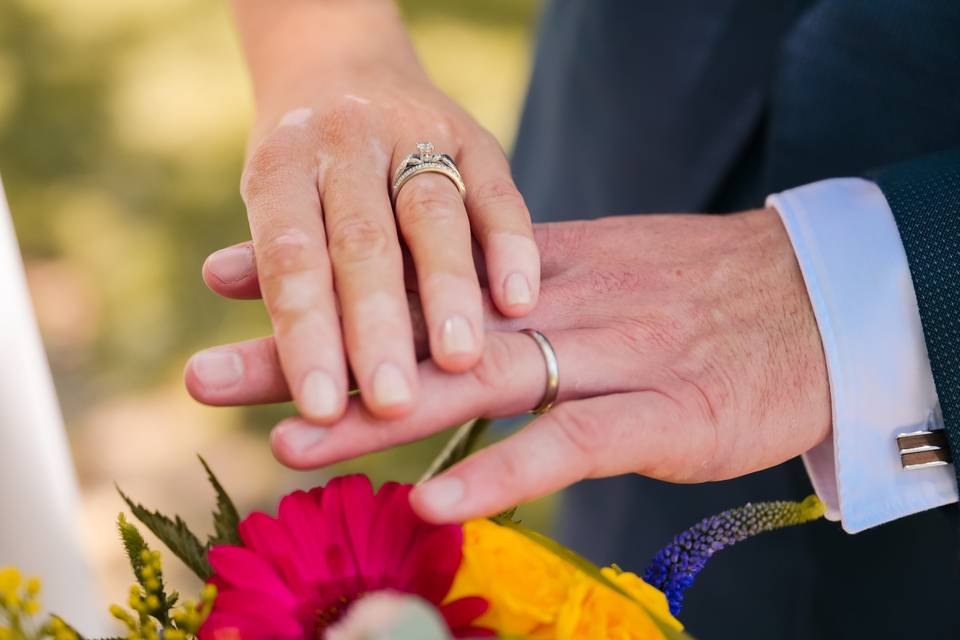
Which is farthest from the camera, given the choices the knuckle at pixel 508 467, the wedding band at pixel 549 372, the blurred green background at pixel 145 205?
the blurred green background at pixel 145 205

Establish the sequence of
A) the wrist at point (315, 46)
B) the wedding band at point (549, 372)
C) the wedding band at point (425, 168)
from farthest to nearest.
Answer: the wrist at point (315, 46), the wedding band at point (425, 168), the wedding band at point (549, 372)

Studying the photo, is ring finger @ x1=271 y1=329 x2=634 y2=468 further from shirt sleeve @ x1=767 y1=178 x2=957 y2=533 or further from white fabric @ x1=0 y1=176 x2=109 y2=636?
white fabric @ x1=0 y1=176 x2=109 y2=636

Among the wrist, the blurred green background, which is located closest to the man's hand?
the wrist

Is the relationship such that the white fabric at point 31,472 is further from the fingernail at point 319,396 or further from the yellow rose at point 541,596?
the yellow rose at point 541,596

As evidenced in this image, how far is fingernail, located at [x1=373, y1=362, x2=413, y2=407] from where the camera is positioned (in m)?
0.55

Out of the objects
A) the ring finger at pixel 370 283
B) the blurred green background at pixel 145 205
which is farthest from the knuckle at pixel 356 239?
the blurred green background at pixel 145 205

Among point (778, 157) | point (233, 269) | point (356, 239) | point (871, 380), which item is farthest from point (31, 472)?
point (778, 157)

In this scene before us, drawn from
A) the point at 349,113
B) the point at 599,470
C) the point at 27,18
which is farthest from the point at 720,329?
the point at 27,18

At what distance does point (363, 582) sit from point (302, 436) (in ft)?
0.46

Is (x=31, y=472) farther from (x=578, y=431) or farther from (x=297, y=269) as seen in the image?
(x=578, y=431)

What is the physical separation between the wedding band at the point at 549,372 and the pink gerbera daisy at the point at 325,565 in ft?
0.59

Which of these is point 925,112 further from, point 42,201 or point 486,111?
point 42,201

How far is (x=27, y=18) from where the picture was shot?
2.46 m

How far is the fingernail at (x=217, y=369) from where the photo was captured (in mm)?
590
